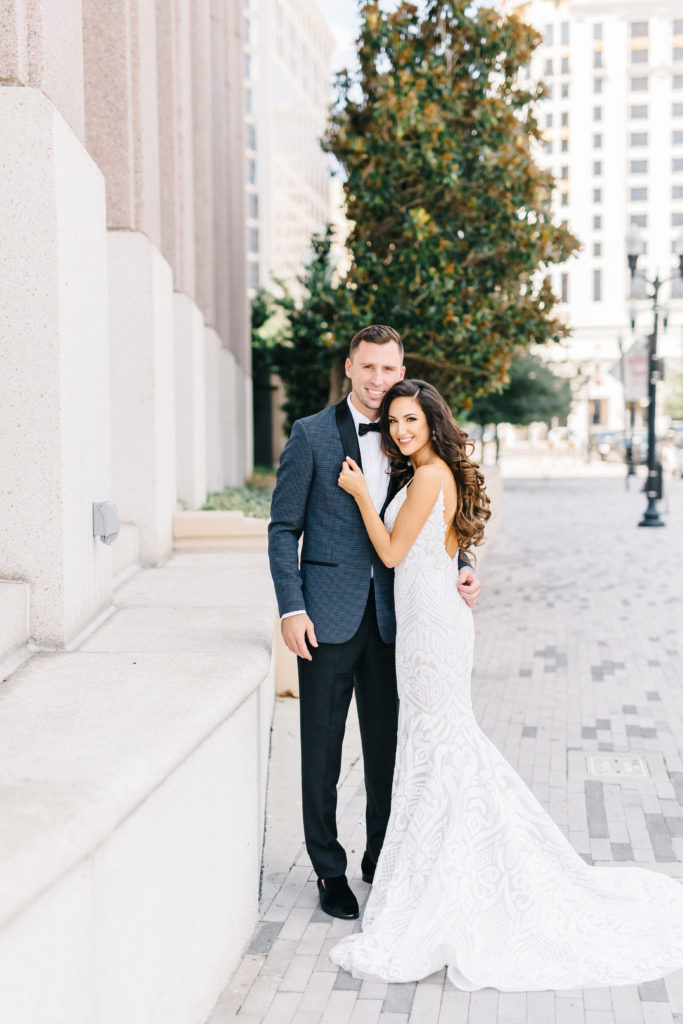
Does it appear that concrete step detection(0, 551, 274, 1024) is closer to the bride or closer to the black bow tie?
the bride

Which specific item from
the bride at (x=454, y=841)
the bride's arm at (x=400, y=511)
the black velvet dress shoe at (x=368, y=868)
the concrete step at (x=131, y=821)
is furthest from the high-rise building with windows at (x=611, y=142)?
the concrete step at (x=131, y=821)

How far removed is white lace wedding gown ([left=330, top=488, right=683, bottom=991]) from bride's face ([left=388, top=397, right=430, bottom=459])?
23 cm

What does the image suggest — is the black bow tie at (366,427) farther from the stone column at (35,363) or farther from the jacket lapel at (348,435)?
the stone column at (35,363)

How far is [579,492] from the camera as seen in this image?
3300 cm

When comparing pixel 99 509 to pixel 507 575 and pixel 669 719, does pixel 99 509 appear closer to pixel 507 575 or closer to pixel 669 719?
pixel 669 719

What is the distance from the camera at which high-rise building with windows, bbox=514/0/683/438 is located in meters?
103

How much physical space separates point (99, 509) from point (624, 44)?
112 meters

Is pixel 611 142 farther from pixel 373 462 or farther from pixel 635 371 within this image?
pixel 373 462

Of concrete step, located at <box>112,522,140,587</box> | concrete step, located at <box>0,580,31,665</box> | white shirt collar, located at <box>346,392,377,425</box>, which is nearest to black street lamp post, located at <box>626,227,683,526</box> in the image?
concrete step, located at <box>112,522,140,587</box>

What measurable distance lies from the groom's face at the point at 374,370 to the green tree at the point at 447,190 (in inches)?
416

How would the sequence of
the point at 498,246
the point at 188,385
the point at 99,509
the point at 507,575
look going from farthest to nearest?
the point at 498,246, the point at 507,575, the point at 188,385, the point at 99,509

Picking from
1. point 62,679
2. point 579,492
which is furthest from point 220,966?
point 579,492

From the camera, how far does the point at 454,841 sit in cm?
390

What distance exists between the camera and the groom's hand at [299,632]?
13.5ft
